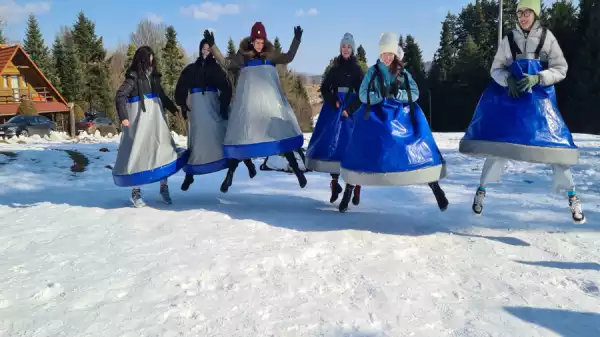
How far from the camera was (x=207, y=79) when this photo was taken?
18.4 ft

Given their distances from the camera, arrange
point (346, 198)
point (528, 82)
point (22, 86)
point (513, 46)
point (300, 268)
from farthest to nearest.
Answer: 1. point (22, 86)
2. point (346, 198)
3. point (513, 46)
4. point (528, 82)
5. point (300, 268)

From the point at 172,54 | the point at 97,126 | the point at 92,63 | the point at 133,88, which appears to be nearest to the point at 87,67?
the point at 92,63

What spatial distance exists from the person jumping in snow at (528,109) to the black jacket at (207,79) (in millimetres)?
2842

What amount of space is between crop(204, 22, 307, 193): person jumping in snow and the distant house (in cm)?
2711

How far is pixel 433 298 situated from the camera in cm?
293

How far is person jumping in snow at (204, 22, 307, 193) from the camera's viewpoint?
206 inches

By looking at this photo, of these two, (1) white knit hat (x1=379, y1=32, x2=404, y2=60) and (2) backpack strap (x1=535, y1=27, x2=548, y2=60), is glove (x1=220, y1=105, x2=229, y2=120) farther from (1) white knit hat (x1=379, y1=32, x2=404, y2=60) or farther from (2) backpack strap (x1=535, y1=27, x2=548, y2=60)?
(2) backpack strap (x1=535, y1=27, x2=548, y2=60)

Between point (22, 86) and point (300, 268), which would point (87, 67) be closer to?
point (22, 86)

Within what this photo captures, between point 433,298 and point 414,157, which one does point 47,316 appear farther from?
point 414,157

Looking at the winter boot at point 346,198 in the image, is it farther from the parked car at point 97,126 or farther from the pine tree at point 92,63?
the pine tree at point 92,63

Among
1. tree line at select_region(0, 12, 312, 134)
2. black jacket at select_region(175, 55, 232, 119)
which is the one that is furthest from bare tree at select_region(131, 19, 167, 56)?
black jacket at select_region(175, 55, 232, 119)

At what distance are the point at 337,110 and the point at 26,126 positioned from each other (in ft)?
66.0

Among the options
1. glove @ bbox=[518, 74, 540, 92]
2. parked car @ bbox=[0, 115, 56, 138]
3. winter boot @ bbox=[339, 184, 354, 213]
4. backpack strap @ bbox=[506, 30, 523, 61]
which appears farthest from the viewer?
parked car @ bbox=[0, 115, 56, 138]

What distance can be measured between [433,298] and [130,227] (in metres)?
2.98
